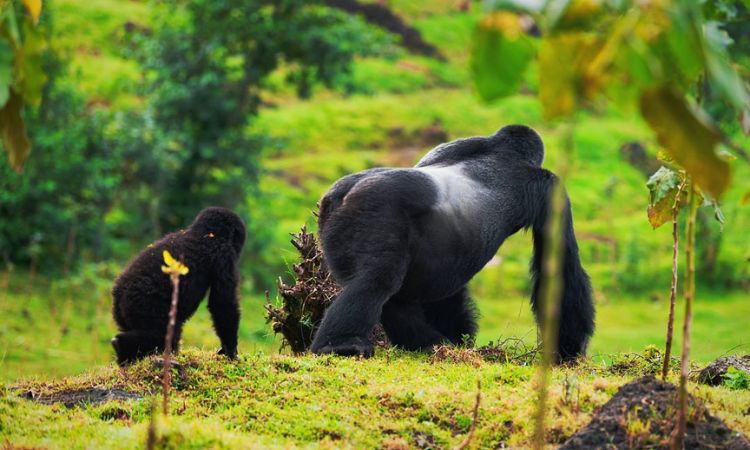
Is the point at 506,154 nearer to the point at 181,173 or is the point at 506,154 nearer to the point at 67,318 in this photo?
the point at 67,318

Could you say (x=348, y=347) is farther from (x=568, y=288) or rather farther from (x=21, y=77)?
(x=21, y=77)

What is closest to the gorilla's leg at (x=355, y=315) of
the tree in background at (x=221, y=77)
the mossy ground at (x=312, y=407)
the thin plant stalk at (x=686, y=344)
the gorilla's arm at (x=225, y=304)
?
the mossy ground at (x=312, y=407)

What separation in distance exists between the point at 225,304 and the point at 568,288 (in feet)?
8.16

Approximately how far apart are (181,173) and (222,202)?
109 cm

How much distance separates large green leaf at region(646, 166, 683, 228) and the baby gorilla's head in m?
3.18

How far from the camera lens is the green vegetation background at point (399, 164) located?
15656mm

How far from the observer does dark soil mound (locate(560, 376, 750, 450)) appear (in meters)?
4.24

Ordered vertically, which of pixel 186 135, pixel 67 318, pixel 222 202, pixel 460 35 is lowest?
pixel 67 318

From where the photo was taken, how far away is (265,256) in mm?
21188

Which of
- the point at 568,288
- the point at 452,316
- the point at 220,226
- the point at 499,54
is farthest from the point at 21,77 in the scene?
Answer: the point at 452,316

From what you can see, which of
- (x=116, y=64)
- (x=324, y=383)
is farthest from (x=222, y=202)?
(x=324, y=383)

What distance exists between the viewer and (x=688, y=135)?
2.77 metres

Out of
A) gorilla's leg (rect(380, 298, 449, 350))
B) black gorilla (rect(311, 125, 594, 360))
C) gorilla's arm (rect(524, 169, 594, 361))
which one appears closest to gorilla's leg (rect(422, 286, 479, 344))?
black gorilla (rect(311, 125, 594, 360))

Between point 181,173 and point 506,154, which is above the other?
point 506,154
